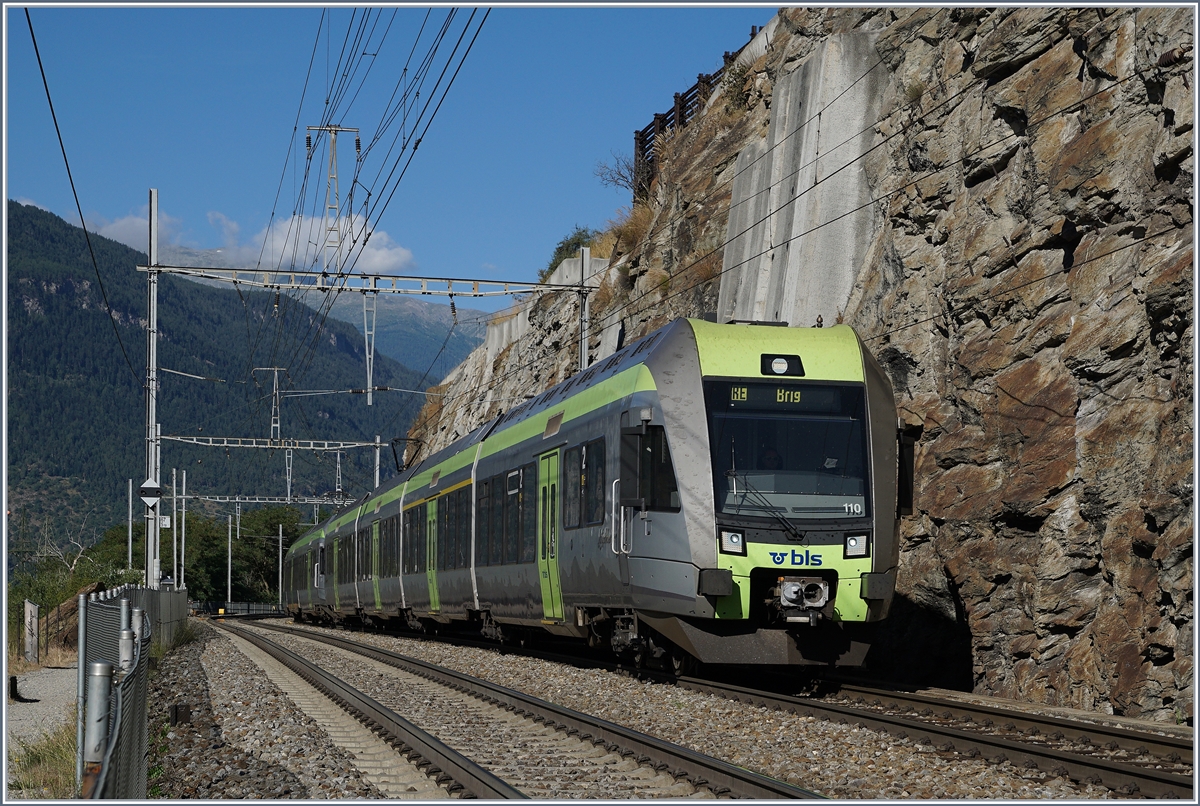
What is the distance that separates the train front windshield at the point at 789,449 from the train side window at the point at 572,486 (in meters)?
3.04

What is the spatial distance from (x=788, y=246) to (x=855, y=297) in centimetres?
327

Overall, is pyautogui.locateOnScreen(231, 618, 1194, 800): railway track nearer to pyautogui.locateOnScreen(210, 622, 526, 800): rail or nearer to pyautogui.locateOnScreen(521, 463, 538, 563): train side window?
pyautogui.locateOnScreen(210, 622, 526, 800): rail

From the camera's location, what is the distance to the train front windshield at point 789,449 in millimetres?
13602

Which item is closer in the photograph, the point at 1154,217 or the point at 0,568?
the point at 0,568

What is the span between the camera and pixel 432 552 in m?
25.7

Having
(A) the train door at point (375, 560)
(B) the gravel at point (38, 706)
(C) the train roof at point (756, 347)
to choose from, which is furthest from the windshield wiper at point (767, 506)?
(A) the train door at point (375, 560)

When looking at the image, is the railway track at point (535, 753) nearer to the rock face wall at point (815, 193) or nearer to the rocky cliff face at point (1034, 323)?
the rocky cliff face at point (1034, 323)

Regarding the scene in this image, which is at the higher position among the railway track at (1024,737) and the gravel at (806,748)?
the railway track at (1024,737)

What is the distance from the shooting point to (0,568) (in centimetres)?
1220

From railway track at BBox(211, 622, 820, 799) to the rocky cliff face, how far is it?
20.4 feet

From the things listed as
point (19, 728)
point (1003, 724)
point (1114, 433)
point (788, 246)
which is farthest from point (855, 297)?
point (19, 728)

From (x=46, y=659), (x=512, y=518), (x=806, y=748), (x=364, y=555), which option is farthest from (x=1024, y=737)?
(x=364, y=555)

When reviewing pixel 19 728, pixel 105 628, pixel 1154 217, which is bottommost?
pixel 19 728

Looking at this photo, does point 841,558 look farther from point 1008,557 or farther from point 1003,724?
point 1008,557
